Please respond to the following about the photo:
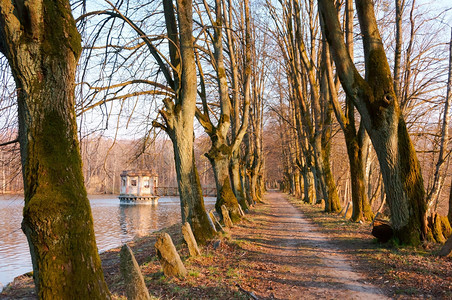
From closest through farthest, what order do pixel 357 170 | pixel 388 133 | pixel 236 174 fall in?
1. pixel 388 133
2. pixel 357 170
3. pixel 236 174

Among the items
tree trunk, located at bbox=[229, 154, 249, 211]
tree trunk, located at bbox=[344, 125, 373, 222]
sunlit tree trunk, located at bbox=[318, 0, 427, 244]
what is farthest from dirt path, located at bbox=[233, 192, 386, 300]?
tree trunk, located at bbox=[229, 154, 249, 211]

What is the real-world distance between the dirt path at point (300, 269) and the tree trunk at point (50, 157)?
277 centimetres

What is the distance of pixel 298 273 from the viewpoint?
602 cm

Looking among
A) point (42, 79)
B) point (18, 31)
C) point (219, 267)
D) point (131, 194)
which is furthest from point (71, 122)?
point (131, 194)

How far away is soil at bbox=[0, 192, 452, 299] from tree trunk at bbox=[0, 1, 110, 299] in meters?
1.93

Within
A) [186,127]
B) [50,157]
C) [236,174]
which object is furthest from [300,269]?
[236,174]

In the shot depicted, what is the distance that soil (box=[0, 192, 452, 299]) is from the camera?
A: 4.85 metres

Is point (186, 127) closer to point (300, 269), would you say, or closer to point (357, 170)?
point (300, 269)

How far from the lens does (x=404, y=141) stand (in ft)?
23.8

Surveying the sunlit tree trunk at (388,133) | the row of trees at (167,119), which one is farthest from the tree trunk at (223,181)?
the sunlit tree trunk at (388,133)

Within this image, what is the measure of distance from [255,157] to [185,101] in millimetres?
16436

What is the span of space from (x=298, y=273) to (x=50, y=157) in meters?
4.68

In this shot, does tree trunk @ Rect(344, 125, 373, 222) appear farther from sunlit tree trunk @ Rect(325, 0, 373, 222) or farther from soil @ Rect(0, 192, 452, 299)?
soil @ Rect(0, 192, 452, 299)

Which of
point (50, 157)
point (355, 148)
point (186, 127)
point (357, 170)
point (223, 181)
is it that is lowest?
point (223, 181)
